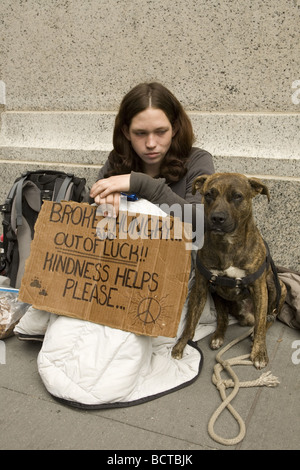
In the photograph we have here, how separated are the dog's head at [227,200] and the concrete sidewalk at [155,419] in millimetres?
961

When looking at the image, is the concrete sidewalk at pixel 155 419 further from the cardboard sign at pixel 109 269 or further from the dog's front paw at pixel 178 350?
the cardboard sign at pixel 109 269

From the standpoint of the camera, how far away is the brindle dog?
8.05 feet

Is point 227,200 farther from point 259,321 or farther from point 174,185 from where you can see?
point 259,321

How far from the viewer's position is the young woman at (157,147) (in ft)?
8.86

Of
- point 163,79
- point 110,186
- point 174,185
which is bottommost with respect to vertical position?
point 174,185

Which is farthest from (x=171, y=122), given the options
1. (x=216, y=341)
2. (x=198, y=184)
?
(x=216, y=341)

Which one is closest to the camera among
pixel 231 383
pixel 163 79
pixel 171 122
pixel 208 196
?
pixel 231 383

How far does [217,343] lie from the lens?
9.29ft

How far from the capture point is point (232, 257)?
260cm

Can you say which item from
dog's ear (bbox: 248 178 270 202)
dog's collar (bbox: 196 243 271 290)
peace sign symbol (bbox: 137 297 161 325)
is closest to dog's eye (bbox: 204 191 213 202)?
dog's ear (bbox: 248 178 270 202)

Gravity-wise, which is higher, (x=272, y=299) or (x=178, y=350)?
(x=272, y=299)

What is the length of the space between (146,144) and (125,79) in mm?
1434

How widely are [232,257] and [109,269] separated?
804 mm

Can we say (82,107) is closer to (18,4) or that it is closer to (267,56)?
(18,4)
